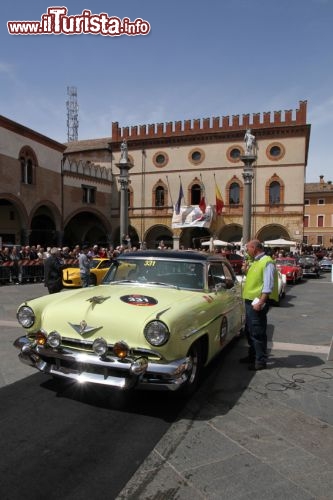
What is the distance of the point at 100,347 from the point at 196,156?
33.1m

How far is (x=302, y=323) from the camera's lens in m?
8.77

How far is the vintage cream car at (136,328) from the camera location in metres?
3.69

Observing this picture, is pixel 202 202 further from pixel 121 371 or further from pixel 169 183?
pixel 121 371

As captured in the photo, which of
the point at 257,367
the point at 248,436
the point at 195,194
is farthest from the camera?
the point at 195,194

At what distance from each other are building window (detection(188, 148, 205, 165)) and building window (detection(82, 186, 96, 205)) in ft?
30.0

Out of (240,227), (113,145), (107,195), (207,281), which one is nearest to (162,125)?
(113,145)

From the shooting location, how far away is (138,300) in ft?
14.0

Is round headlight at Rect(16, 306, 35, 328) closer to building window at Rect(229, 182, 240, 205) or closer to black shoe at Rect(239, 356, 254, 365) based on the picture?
black shoe at Rect(239, 356, 254, 365)

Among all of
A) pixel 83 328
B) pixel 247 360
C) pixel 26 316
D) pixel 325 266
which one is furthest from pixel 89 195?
pixel 83 328

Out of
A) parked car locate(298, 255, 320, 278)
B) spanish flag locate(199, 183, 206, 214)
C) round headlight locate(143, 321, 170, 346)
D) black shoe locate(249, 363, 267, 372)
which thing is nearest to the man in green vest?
black shoe locate(249, 363, 267, 372)

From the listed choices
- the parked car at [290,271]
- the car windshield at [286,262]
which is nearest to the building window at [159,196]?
the car windshield at [286,262]

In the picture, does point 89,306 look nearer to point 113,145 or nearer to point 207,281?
point 207,281

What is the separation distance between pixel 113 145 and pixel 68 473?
37317 millimetres

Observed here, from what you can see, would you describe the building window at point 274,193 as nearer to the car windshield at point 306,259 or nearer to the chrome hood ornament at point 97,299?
the car windshield at point 306,259
